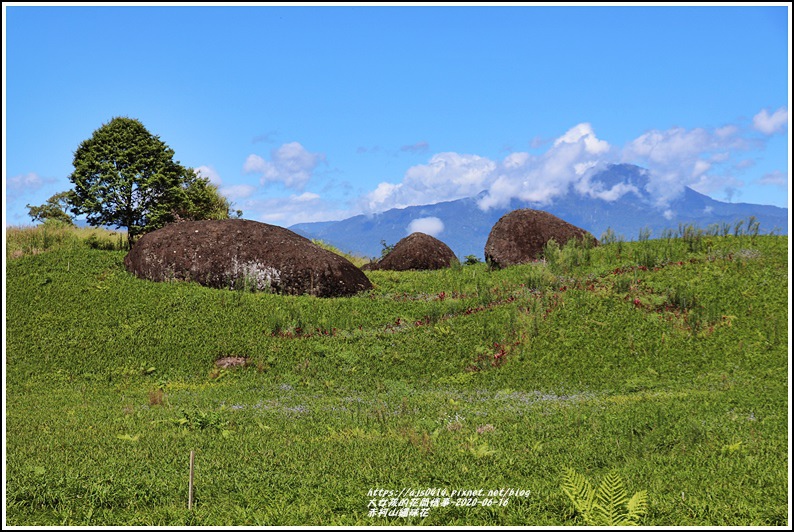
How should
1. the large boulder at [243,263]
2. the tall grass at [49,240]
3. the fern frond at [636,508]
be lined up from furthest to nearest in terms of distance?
the tall grass at [49,240], the large boulder at [243,263], the fern frond at [636,508]

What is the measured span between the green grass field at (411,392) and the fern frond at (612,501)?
70 millimetres

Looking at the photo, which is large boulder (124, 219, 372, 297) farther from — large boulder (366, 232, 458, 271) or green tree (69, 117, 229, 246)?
large boulder (366, 232, 458, 271)

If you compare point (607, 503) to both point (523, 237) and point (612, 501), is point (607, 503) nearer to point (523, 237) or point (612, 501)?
point (612, 501)

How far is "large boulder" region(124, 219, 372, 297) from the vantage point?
80.1ft

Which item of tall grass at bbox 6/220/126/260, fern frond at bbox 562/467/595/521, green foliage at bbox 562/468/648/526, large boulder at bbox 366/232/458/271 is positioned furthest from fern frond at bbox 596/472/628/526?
large boulder at bbox 366/232/458/271

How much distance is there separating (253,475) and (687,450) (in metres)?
6.83

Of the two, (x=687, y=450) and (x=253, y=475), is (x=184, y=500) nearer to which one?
(x=253, y=475)

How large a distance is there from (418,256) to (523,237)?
23.3 ft

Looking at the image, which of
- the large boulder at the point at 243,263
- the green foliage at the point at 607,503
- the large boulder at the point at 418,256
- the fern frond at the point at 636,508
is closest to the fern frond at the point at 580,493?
the green foliage at the point at 607,503

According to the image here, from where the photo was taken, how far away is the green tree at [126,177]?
1208 inches

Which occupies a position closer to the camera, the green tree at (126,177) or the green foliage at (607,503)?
the green foliage at (607,503)

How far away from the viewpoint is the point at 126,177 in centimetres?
3108

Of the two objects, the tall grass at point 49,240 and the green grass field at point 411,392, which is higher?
the tall grass at point 49,240

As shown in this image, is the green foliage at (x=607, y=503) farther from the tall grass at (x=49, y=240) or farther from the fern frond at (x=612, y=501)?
the tall grass at (x=49, y=240)
